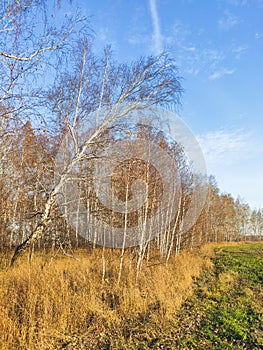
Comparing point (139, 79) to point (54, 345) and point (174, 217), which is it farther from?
point (174, 217)

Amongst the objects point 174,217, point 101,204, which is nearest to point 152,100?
point 101,204

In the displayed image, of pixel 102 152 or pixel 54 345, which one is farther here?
pixel 102 152

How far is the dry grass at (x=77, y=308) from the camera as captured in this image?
3943 mm

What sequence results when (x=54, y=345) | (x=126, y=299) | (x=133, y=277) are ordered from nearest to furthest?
(x=54, y=345)
(x=126, y=299)
(x=133, y=277)

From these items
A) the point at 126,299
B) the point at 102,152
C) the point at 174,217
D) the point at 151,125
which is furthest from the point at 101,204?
the point at 126,299

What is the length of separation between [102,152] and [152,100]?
2.33 meters

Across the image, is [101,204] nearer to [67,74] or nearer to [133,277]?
[133,277]

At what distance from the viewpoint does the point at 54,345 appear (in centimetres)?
390

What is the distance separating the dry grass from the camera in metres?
3.94

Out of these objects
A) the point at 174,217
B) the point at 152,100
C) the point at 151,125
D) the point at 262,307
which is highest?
the point at 152,100

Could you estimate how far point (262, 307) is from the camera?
639cm

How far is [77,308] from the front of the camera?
4789 millimetres

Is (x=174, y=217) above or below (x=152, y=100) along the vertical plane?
below

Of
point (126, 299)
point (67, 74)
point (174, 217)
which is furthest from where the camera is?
point (174, 217)
